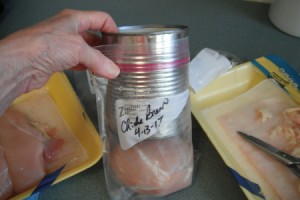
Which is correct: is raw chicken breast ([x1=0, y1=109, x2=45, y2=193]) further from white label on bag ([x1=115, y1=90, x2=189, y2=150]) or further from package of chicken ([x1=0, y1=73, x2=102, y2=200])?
white label on bag ([x1=115, y1=90, x2=189, y2=150])

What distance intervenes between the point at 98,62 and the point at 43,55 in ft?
0.24

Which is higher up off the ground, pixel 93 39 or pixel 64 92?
pixel 93 39

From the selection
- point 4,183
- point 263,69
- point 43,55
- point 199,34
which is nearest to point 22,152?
point 4,183

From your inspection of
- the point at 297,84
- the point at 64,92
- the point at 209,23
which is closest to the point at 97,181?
the point at 64,92

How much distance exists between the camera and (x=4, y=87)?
36 centimetres

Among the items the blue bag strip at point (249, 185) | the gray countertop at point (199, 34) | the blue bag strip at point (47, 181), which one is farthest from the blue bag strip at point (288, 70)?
the blue bag strip at point (47, 181)

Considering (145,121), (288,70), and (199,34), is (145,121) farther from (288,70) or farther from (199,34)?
(199,34)

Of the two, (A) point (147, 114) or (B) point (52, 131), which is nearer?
(A) point (147, 114)

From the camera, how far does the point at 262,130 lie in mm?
534

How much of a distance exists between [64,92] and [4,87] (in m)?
0.25

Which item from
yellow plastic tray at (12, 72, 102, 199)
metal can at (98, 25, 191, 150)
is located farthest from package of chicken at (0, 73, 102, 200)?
metal can at (98, 25, 191, 150)

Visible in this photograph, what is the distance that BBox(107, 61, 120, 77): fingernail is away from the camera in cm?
39

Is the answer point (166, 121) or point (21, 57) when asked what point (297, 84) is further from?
point (21, 57)

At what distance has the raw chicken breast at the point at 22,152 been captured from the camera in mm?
462
